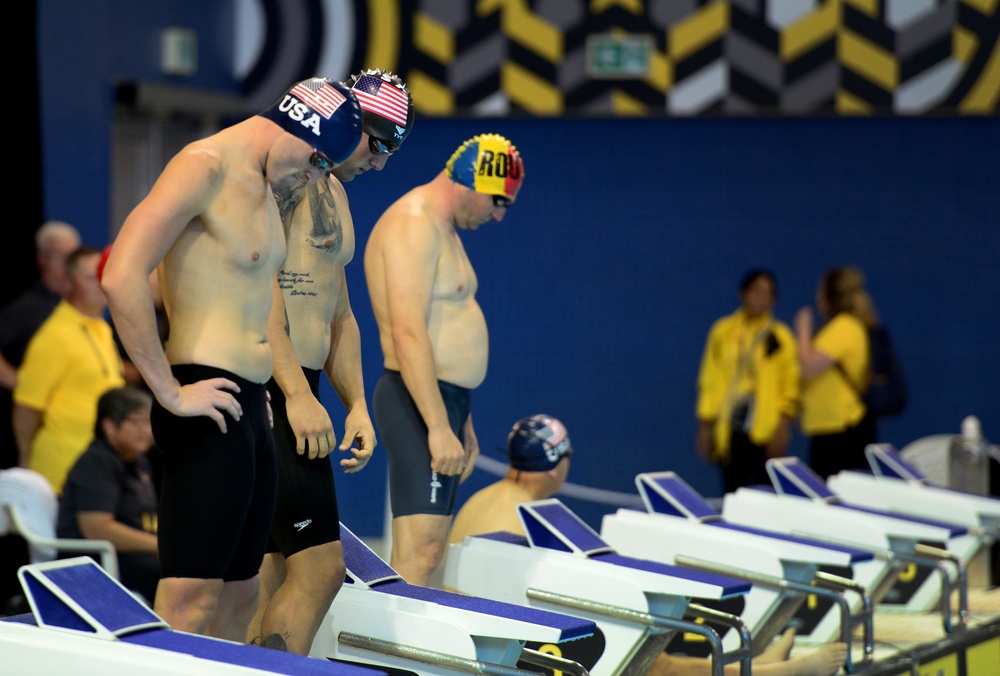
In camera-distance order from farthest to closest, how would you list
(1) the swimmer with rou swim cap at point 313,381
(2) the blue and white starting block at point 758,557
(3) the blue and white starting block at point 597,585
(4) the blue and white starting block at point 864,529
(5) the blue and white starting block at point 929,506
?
(5) the blue and white starting block at point 929,506 → (4) the blue and white starting block at point 864,529 → (2) the blue and white starting block at point 758,557 → (3) the blue and white starting block at point 597,585 → (1) the swimmer with rou swim cap at point 313,381

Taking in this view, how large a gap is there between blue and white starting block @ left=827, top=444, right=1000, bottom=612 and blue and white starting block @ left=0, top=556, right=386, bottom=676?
3.60 meters

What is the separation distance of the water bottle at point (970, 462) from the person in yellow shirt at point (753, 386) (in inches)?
34.8

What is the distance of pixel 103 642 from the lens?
2332 millimetres

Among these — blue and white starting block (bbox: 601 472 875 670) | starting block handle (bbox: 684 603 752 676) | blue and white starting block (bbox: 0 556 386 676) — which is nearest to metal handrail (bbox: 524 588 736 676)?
starting block handle (bbox: 684 603 752 676)

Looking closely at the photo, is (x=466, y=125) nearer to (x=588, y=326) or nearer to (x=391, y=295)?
(x=588, y=326)

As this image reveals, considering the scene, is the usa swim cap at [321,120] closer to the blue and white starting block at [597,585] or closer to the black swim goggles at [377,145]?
the black swim goggles at [377,145]

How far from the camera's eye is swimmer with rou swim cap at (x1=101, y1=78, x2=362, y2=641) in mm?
2477

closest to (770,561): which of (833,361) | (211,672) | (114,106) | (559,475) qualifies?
(559,475)

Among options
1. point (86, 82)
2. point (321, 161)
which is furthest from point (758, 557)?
point (86, 82)

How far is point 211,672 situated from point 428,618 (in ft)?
2.85

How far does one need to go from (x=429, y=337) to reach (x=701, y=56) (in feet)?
17.0

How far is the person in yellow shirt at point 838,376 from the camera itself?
263 inches

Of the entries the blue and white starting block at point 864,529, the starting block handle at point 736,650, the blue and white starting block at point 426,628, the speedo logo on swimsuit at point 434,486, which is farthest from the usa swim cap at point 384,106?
the blue and white starting block at point 864,529

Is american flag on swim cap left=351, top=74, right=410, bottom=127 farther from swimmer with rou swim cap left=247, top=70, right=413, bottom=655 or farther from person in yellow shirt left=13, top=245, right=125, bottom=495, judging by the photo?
person in yellow shirt left=13, top=245, right=125, bottom=495
